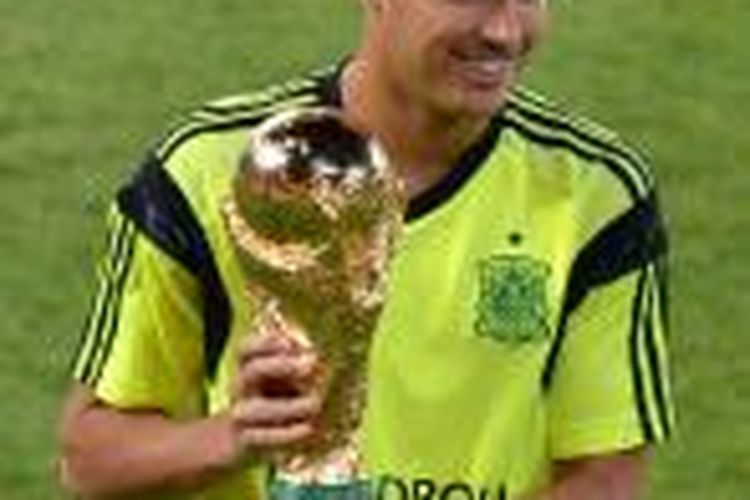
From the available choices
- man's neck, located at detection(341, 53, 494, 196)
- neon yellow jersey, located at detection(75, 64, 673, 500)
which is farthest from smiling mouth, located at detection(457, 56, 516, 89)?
neon yellow jersey, located at detection(75, 64, 673, 500)

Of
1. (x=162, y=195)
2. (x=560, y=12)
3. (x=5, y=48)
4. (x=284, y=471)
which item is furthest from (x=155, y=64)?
(x=284, y=471)

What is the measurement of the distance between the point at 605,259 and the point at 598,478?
0.27m

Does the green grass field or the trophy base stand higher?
the trophy base

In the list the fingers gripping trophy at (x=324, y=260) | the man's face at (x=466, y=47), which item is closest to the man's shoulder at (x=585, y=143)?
the man's face at (x=466, y=47)

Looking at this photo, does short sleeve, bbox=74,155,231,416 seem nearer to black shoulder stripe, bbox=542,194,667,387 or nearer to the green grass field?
black shoulder stripe, bbox=542,194,667,387

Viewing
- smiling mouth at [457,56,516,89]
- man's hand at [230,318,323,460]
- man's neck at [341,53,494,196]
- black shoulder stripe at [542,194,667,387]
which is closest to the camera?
man's hand at [230,318,323,460]

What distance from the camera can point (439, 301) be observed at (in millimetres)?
3232

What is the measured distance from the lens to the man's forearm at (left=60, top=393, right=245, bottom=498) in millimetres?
2945

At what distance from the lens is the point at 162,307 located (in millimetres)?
3229

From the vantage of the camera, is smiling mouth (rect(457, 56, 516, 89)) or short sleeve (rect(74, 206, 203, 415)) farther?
short sleeve (rect(74, 206, 203, 415))

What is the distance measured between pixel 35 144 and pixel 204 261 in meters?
4.57

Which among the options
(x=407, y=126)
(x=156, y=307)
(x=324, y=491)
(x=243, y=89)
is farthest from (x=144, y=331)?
(x=243, y=89)

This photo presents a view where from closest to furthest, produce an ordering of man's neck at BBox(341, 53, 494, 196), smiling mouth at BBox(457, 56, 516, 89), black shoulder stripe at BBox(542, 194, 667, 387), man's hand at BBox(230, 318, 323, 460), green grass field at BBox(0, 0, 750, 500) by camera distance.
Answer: man's hand at BBox(230, 318, 323, 460)
smiling mouth at BBox(457, 56, 516, 89)
man's neck at BBox(341, 53, 494, 196)
black shoulder stripe at BBox(542, 194, 667, 387)
green grass field at BBox(0, 0, 750, 500)

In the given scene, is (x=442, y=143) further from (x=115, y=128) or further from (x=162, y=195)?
(x=115, y=128)
